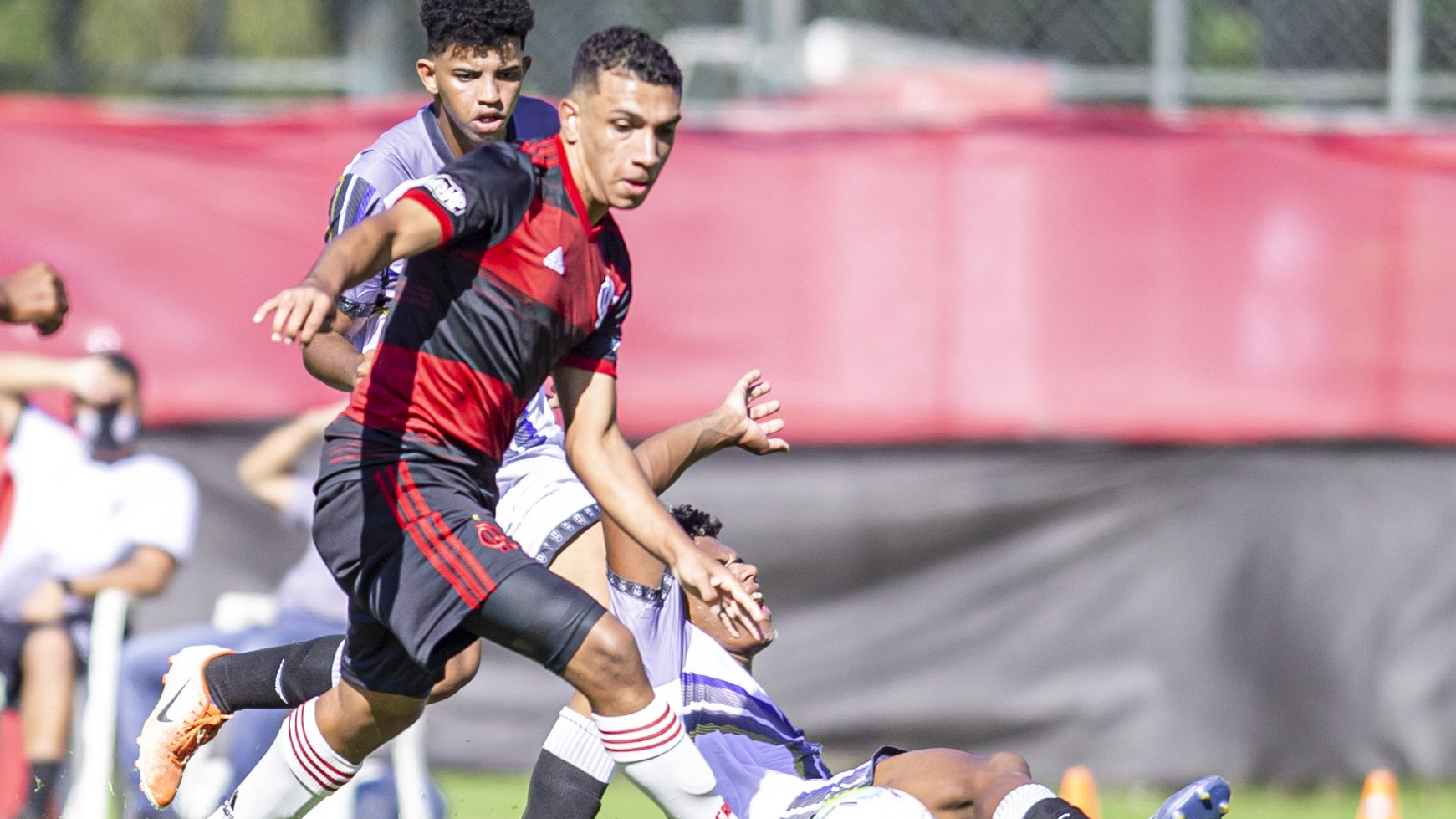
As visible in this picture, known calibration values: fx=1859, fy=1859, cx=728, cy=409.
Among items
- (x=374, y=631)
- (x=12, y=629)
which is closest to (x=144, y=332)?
(x=12, y=629)

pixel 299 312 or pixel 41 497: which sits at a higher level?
pixel 299 312

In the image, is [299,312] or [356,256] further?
[356,256]

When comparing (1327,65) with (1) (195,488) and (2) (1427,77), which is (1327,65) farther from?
(1) (195,488)

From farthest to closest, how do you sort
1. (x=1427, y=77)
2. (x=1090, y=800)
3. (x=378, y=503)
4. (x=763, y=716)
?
(x=1427, y=77) < (x=1090, y=800) < (x=763, y=716) < (x=378, y=503)

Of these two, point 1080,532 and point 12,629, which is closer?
point 12,629

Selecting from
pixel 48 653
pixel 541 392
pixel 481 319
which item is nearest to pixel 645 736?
pixel 481 319

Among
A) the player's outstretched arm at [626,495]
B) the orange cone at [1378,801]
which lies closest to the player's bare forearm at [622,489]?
the player's outstretched arm at [626,495]

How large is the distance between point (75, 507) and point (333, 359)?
142 inches

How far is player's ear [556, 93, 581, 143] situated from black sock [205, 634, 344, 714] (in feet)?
5.31

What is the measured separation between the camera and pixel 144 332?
8.77 metres

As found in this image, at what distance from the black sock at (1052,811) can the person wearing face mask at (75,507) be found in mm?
4892

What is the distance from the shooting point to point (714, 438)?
5398 mm

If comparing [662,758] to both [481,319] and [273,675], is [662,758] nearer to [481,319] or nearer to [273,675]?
[481,319]

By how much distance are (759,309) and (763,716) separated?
13.2ft
